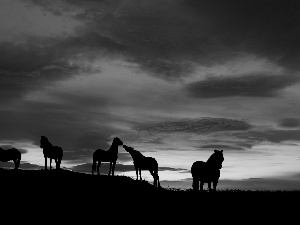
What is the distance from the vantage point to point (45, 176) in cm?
2914

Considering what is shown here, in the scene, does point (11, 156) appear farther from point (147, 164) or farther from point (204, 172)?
point (204, 172)

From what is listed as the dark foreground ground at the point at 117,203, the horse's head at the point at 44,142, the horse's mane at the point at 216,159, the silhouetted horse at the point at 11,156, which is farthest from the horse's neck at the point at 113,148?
the silhouetted horse at the point at 11,156

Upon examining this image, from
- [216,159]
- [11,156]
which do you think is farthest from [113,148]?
[11,156]

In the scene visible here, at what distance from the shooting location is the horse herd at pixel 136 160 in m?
27.5

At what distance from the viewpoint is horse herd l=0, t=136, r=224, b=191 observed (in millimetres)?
27500

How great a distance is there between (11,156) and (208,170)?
18833mm

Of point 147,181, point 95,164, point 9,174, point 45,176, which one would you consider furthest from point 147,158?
point 9,174

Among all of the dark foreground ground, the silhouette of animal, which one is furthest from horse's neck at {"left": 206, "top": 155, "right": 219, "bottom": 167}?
the silhouette of animal

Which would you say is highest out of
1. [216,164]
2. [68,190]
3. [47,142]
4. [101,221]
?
[47,142]

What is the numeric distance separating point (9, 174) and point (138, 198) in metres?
11.6

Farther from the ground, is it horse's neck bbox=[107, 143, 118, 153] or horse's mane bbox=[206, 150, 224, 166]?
horse's neck bbox=[107, 143, 118, 153]

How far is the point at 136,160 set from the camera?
31688 mm

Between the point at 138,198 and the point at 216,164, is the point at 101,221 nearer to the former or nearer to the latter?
the point at 138,198

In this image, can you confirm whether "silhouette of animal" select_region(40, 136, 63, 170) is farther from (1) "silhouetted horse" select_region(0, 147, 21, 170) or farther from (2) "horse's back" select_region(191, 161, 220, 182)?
(2) "horse's back" select_region(191, 161, 220, 182)
